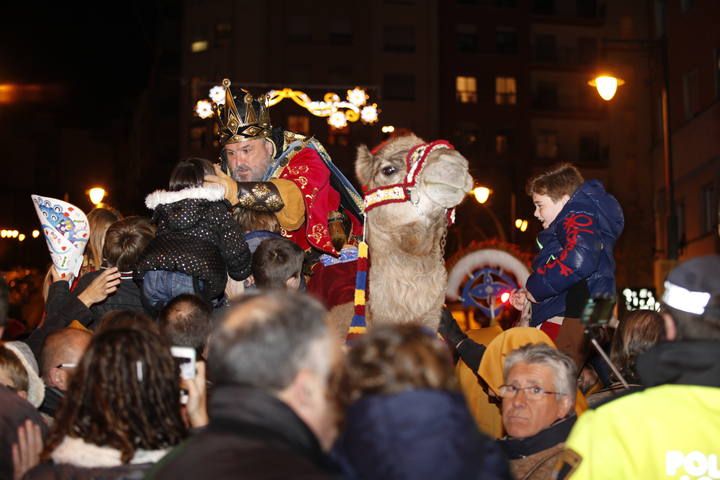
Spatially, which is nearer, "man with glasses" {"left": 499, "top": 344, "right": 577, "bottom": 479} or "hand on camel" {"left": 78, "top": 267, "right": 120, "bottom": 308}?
"man with glasses" {"left": 499, "top": 344, "right": 577, "bottom": 479}

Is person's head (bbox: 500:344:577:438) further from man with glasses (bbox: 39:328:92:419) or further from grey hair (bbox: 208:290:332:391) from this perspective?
grey hair (bbox: 208:290:332:391)

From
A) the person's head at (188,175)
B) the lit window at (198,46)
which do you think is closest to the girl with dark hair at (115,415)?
the person's head at (188,175)

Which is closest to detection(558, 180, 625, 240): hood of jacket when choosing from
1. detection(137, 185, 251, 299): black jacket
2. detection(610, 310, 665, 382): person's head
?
detection(610, 310, 665, 382): person's head

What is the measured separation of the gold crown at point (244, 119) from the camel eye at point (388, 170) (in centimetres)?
197

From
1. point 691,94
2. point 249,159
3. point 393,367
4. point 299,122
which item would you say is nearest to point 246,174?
point 249,159

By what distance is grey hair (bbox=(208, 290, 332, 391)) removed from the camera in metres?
3.03

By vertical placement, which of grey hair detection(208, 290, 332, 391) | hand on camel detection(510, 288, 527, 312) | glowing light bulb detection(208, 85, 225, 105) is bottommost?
→ grey hair detection(208, 290, 332, 391)

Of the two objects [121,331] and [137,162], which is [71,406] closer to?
[121,331]

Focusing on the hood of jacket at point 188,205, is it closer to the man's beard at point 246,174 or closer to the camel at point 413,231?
the camel at point 413,231

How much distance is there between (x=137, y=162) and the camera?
1612 inches

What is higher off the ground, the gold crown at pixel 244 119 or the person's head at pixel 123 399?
the gold crown at pixel 244 119

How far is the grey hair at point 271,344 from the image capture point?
3025 millimetres

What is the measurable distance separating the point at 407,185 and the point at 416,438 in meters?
2.90

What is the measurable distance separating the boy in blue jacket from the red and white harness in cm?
139
